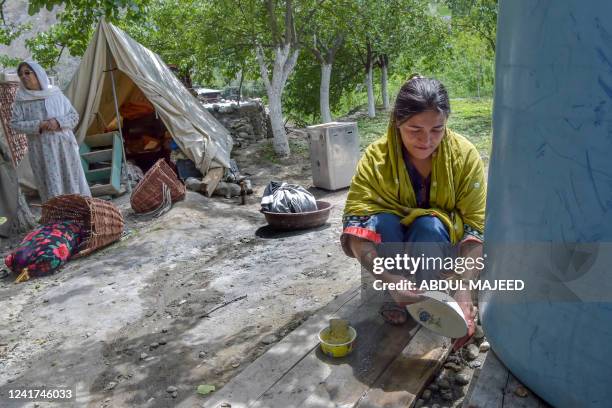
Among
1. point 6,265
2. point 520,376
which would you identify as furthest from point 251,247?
point 520,376

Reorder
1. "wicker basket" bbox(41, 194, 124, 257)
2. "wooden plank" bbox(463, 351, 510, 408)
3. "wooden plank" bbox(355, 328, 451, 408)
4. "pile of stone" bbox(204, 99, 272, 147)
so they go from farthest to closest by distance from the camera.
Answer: "pile of stone" bbox(204, 99, 272, 147)
"wicker basket" bbox(41, 194, 124, 257)
"wooden plank" bbox(355, 328, 451, 408)
"wooden plank" bbox(463, 351, 510, 408)

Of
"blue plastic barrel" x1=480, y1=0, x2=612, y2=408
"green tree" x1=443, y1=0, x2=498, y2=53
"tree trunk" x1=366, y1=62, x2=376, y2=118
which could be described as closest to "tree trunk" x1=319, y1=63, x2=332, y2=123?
"tree trunk" x1=366, y1=62, x2=376, y2=118

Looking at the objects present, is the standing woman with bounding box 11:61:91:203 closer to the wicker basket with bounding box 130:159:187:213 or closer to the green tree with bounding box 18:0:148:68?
the wicker basket with bounding box 130:159:187:213

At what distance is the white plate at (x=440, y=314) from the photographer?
→ 70.9 inches

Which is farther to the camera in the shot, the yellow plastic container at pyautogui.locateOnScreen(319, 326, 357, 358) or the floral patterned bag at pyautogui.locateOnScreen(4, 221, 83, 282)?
the floral patterned bag at pyautogui.locateOnScreen(4, 221, 83, 282)

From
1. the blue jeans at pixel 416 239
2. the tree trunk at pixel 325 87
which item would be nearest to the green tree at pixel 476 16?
the tree trunk at pixel 325 87

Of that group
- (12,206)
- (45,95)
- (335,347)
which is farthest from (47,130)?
(335,347)

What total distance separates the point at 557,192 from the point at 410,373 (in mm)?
906

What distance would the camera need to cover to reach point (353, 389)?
182 centimetres

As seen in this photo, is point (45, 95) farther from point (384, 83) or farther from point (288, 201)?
point (384, 83)

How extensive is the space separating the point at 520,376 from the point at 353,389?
22.3 inches

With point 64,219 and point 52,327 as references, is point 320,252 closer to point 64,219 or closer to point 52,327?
point 52,327

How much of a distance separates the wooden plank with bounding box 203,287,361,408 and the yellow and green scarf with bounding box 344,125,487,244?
1.77 ft

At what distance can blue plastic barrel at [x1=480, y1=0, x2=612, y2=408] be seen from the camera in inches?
47.8
